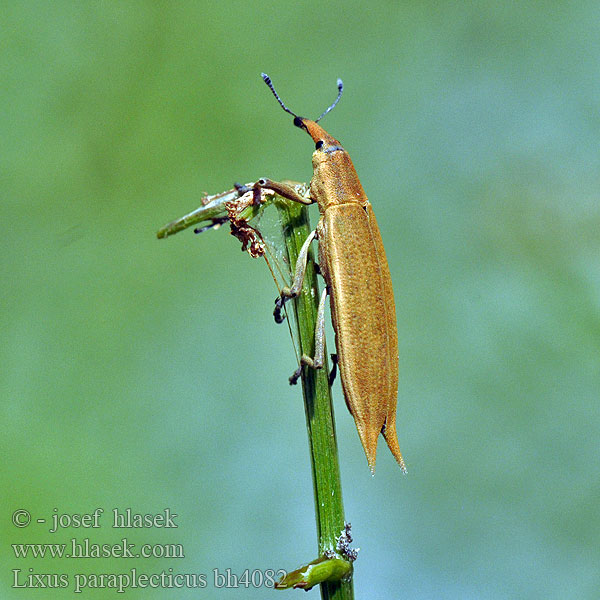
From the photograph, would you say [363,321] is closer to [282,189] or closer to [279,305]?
[279,305]

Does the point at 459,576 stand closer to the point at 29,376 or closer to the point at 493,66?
the point at 29,376

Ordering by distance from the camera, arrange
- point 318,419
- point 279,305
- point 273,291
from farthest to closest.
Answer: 1. point 273,291
2. point 279,305
3. point 318,419

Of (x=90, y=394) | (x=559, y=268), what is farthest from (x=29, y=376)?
(x=559, y=268)

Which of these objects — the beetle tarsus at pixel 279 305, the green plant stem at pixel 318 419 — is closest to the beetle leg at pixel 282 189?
the green plant stem at pixel 318 419

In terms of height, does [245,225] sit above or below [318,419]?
above

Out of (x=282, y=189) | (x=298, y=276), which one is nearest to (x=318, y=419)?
(x=298, y=276)

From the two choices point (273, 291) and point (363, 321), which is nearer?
point (363, 321)

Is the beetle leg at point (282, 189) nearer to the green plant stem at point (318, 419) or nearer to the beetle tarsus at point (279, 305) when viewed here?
the green plant stem at point (318, 419)
